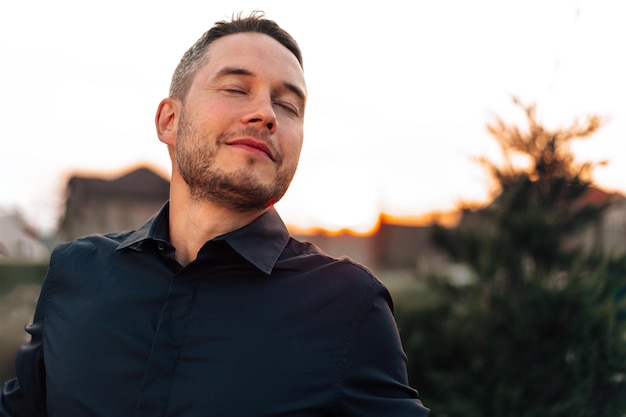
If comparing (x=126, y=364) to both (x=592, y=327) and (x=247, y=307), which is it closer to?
(x=247, y=307)

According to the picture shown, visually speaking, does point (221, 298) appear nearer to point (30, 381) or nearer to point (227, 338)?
point (227, 338)

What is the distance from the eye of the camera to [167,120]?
1932mm

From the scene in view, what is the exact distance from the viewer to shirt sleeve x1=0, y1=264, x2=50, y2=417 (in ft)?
5.88

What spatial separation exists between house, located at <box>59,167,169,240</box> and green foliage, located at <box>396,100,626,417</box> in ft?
12.2

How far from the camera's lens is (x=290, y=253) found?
172 centimetres

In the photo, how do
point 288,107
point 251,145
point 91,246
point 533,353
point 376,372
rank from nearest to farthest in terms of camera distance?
point 376,372, point 251,145, point 288,107, point 91,246, point 533,353

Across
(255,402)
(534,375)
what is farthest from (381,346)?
(534,375)

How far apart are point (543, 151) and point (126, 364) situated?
16.0 feet

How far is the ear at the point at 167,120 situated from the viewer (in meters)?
1.90

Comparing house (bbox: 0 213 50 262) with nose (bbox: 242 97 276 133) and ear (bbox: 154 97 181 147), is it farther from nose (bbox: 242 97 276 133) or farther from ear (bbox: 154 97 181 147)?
nose (bbox: 242 97 276 133)

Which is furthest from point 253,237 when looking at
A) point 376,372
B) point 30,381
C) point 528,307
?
point 528,307

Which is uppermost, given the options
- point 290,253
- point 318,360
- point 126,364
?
point 290,253

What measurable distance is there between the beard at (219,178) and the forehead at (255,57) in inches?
6.6

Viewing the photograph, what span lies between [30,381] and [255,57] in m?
1.00
